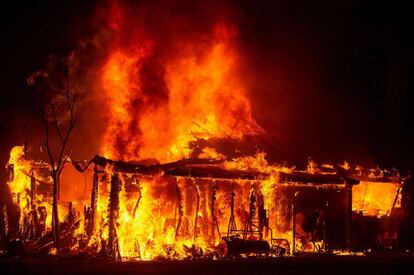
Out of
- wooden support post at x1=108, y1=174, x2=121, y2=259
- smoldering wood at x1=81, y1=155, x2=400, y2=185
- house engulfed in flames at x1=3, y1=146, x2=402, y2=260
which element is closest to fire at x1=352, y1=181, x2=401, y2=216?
house engulfed in flames at x1=3, y1=146, x2=402, y2=260

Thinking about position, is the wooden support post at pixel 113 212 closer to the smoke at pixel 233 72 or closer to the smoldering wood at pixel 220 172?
the smoldering wood at pixel 220 172

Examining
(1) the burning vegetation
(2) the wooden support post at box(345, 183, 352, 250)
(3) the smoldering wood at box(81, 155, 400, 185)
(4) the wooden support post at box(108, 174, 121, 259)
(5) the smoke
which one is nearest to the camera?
(4) the wooden support post at box(108, 174, 121, 259)

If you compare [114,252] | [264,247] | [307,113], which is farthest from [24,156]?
[307,113]

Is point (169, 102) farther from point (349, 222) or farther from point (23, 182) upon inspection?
point (349, 222)

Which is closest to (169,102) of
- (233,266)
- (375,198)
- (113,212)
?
(113,212)

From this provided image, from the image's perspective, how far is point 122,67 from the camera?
90.4 ft

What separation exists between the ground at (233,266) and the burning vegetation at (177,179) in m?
1.68

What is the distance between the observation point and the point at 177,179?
2283 centimetres

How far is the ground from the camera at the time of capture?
16.9 m

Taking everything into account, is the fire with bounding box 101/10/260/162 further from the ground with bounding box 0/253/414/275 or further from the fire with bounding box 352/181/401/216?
the ground with bounding box 0/253/414/275

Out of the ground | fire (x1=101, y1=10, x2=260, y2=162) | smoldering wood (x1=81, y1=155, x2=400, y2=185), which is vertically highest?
fire (x1=101, y1=10, x2=260, y2=162)

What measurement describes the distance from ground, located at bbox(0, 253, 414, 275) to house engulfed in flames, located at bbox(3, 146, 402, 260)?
1.65 metres

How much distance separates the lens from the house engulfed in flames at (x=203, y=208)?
20.9 m

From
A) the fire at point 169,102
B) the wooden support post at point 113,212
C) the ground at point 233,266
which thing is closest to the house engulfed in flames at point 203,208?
the wooden support post at point 113,212
